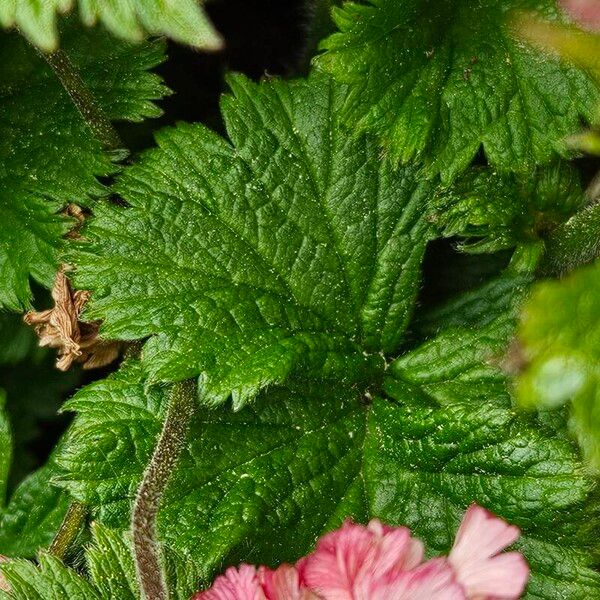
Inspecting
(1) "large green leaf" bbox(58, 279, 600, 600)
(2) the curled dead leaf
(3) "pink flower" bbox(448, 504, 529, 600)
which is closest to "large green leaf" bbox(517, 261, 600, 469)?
(3) "pink flower" bbox(448, 504, 529, 600)

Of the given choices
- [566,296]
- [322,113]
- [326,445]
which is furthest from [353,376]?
[566,296]

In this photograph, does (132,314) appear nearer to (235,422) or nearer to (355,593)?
(235,422)

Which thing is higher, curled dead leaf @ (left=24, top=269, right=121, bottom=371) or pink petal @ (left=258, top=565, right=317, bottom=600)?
curled dead leaf @ (left=24, top=269, right=121, bottom=371)

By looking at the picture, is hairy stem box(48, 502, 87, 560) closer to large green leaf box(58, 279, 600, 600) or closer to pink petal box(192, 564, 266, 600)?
large green leaf box(58, 279, 600, 600)

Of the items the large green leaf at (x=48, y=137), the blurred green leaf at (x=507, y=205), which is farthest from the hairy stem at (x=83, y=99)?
the blurred green leaf at (x=507, y=205)

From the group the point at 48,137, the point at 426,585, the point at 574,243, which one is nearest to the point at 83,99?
the point at 48,137

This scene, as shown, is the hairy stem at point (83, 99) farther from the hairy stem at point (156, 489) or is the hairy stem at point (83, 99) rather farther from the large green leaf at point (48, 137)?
the hairy stem at point (156, 489)

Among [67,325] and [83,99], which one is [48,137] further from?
[67,325]
